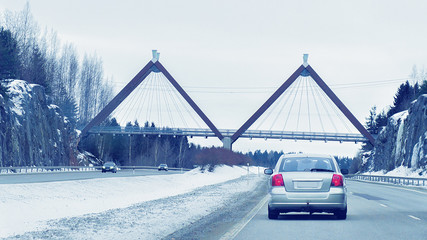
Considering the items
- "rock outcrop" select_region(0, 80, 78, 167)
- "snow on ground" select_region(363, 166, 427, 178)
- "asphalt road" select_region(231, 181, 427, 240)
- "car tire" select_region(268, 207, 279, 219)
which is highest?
"rock outcrop" select_region(0, 80, 78, 167)

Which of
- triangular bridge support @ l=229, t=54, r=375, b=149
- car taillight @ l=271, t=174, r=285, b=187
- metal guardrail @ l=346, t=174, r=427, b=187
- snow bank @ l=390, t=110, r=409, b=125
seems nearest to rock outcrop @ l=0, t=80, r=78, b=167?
triangular bridge support @ l=229, t=54, r=375, b=149

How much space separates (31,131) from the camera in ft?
224

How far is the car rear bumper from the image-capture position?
17.2 meters

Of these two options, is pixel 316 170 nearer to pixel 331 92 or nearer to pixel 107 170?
pixel 107 170

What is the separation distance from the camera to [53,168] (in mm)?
69375

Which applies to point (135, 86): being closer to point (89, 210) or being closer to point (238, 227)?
point (89, 210)

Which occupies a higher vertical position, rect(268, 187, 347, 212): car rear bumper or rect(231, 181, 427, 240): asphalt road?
rect(268, 187, 347, 212): car rear bumper

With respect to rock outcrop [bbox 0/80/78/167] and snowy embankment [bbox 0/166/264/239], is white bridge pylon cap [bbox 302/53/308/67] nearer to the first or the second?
rock outcrop [bbox 0/80/78/167]

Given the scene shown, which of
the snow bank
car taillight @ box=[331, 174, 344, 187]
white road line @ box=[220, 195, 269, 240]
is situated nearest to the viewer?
white road line @ box=[220, 195, 269, 240]

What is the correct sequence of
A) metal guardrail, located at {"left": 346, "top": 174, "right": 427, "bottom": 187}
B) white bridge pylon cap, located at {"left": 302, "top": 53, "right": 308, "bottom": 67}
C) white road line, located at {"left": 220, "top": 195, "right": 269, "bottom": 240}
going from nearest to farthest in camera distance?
1. white road line, located at {"left": 220, "top": 195, "right": 269, "bottom": 240}
2. metal guardrail, located at {"left": 346, "top": 174, "right": 427, "bottom": 187}
3. white bridge pylon cap, located at {"left": 302, "top": 53, "right": 308, "bottom": 67}

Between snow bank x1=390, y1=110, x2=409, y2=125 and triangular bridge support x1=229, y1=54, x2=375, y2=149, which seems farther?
triangular bridge support x1=229, y1=54, x2=375, y2=149

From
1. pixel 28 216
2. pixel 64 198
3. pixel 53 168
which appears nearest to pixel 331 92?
pixel 53 168

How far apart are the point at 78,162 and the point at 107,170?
1493 centimetres

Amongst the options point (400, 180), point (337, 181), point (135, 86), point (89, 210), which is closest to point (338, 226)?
point (337, 181)
